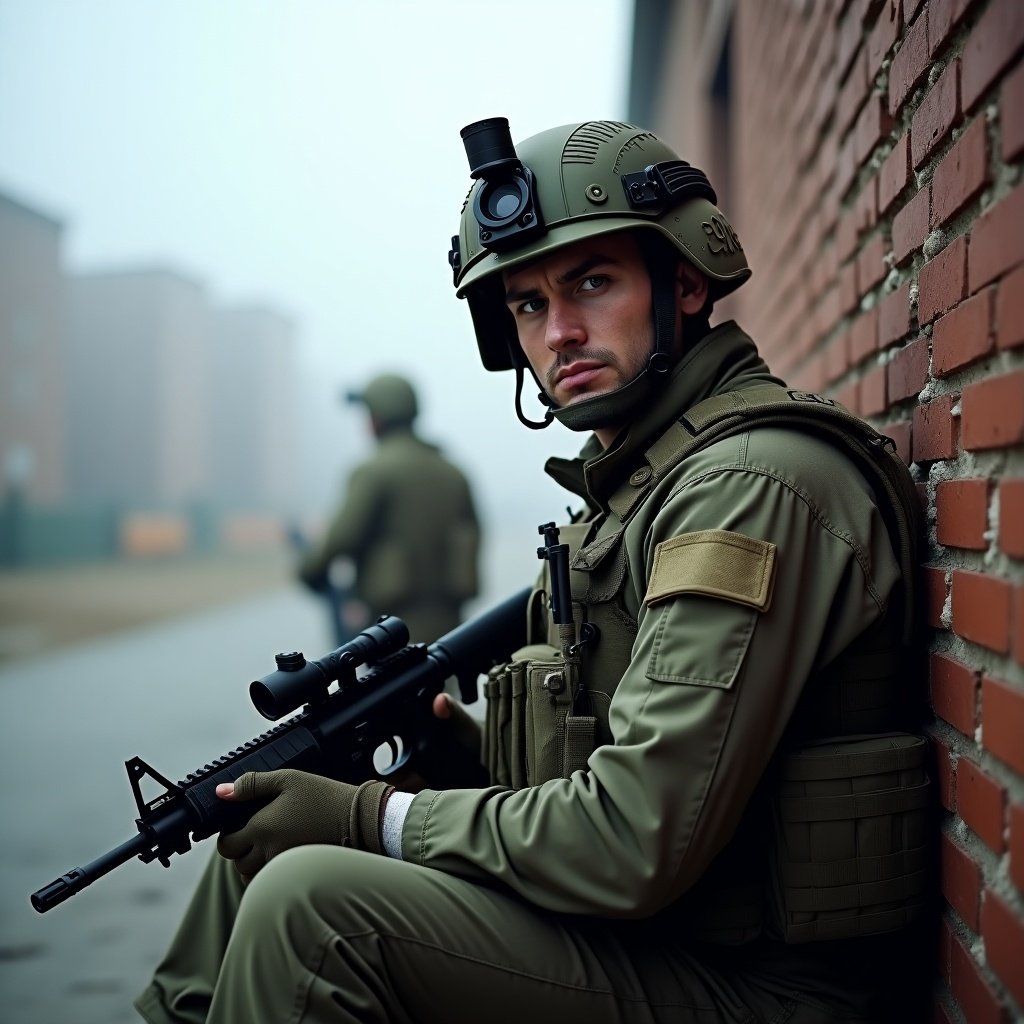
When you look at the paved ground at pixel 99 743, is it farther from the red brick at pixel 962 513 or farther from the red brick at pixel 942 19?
the red brick at pixel 942 19

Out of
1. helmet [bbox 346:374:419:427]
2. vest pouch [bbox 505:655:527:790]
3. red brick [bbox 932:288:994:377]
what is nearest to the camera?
red brick [bbox 932:288:994:377]

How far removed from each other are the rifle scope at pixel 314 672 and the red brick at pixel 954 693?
0.98 meters

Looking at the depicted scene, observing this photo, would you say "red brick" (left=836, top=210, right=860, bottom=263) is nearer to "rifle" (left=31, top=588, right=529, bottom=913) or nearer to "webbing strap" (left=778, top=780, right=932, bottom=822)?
"rifle" (left=31, top=588, right=529, bottom=913)

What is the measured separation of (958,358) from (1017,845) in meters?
0.63

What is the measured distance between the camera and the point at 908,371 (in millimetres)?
1653

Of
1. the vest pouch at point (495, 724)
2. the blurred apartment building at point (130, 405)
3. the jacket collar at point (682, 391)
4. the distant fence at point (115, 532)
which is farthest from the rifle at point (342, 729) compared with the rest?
the distant fence at point (115, 532)

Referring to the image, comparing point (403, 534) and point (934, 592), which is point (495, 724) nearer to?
point (934, 592)

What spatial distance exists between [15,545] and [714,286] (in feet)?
44.3

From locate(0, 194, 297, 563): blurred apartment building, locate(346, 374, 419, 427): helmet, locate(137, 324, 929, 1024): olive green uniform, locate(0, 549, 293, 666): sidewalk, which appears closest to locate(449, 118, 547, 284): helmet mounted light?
locate(137, 324, 929, 1024): olive green uniform

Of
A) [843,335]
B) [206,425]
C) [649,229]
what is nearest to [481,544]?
[843,335]

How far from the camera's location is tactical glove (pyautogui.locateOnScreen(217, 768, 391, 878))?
4.84 ft

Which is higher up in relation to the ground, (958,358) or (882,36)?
(882,36)

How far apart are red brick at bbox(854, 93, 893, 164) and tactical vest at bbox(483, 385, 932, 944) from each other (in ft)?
1.93

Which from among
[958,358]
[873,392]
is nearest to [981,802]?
[958,358]
